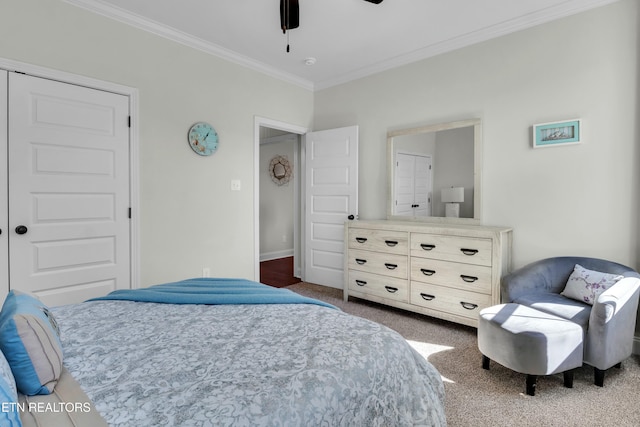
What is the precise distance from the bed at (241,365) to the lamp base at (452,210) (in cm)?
221

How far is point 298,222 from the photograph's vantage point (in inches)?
200

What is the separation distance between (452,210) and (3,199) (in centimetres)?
Result: 374

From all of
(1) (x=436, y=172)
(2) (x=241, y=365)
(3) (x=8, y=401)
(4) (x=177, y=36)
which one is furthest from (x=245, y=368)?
(4) (x=177, y=36)

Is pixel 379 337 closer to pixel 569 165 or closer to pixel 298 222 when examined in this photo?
pixel 569 165

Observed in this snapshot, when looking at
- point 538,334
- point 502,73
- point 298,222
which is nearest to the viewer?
point 538,334

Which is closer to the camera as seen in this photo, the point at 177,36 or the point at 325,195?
the point at 177,36

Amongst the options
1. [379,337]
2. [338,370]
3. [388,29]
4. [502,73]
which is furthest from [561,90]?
[338,370]

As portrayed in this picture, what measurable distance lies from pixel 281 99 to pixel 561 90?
2.94 m

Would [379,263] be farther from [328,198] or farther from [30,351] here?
[30,351]

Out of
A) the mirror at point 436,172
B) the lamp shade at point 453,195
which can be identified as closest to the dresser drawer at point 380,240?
the mirror at point 436,172

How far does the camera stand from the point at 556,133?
2.82m

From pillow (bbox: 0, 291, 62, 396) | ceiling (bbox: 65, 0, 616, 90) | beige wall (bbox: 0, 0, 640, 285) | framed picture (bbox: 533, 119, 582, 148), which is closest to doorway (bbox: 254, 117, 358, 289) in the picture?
beige wall (bbox: 0, 0, 640, 285)

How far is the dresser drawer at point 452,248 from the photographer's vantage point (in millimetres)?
2821

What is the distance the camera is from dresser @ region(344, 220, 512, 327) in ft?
9.26
